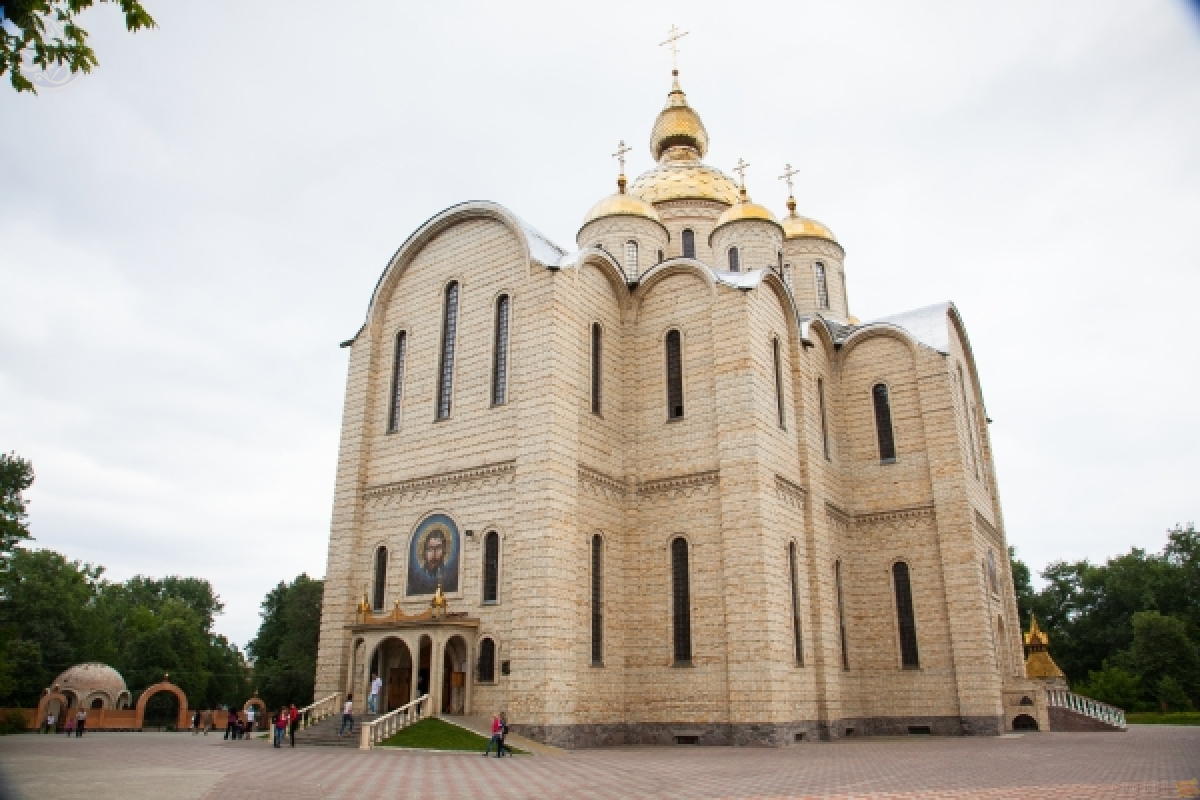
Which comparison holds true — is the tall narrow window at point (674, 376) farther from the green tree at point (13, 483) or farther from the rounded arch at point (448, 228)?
the green tree at point (13, 483)

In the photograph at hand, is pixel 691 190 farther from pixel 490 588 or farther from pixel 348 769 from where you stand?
pixel 348 769

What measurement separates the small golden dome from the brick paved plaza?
16863 millimetres

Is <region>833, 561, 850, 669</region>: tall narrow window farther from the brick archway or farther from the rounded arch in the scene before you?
the brick archway

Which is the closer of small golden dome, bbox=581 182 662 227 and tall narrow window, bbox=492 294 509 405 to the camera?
tall narrow window, bbox=492 294 509 405

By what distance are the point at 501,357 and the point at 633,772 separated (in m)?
11.0

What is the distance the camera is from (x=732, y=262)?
2997cm

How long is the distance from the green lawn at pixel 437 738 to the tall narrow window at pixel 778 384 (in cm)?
A: 1054

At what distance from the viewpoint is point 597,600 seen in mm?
19719

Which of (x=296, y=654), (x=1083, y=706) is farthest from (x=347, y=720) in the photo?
(x=296, y=654)

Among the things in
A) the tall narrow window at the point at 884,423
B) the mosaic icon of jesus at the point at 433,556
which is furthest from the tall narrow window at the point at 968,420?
the mosaic icon of jesus at the point at 433,556

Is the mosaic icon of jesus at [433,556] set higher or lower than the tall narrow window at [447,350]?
lower

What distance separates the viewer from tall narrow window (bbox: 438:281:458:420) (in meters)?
22.1

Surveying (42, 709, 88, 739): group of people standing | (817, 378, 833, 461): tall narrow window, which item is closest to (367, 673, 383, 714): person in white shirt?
(817, 378, 833, 461): tall narrow window

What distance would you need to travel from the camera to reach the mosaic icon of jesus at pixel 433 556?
20094 millimetres
